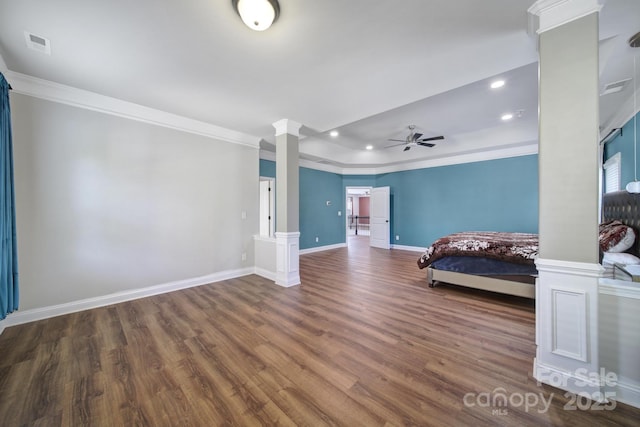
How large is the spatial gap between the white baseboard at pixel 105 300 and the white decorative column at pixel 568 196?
4.26 m

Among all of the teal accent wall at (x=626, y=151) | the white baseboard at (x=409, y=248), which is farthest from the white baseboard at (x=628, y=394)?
the white baseboard at (x=409, y=248)

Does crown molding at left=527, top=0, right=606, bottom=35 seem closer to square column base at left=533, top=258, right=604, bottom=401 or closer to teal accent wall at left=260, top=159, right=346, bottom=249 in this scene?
square column base at left=533, top=258, right=604, bottom=401

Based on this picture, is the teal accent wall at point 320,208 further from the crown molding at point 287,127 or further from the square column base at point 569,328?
the square column base at point 569,328

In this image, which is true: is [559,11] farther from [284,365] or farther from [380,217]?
[380,217]

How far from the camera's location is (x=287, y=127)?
3.76 meters

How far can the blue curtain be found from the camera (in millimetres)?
2035

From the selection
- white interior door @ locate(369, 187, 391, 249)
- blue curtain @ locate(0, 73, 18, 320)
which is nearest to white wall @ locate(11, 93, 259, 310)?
blue curtain @ locate(0, 73, 18, 320)

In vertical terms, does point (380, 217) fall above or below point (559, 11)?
below

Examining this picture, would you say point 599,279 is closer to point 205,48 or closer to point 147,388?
point 147,388

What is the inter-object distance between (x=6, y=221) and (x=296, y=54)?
324 centimetres

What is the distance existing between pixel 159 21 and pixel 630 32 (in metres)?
4.00

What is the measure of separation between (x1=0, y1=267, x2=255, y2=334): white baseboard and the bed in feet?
12.0

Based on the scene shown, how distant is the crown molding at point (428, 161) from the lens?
5.36 m

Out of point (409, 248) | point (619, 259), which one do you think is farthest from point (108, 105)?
point (409, 248)
